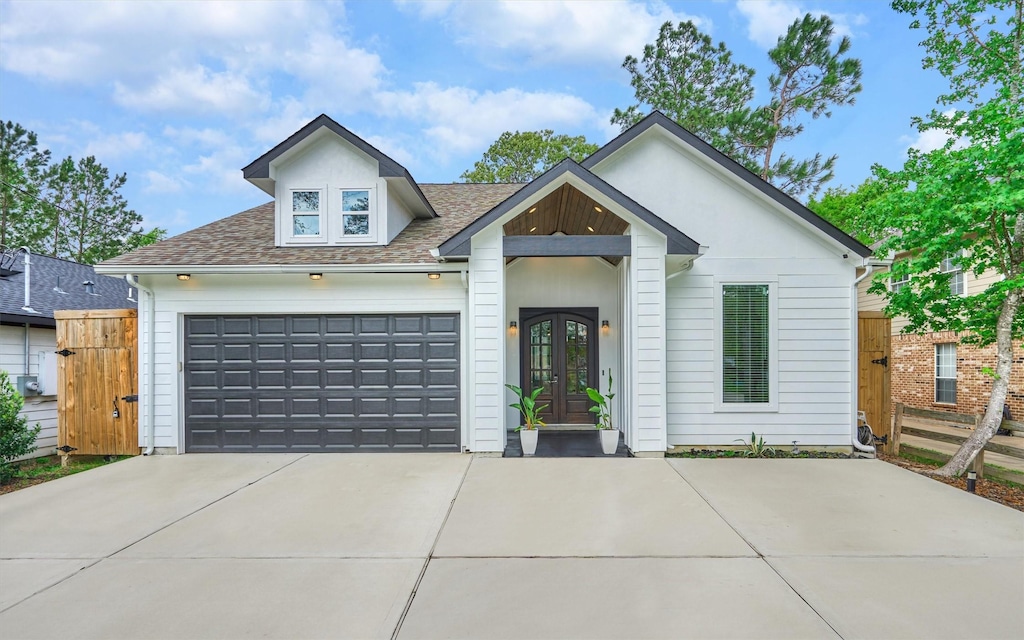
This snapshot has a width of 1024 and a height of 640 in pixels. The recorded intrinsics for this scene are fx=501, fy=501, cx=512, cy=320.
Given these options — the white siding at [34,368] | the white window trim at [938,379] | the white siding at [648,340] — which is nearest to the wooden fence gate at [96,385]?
the white siding at [34,368]

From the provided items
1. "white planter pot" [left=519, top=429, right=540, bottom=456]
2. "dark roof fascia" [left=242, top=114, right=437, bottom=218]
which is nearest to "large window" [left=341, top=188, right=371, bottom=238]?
"dark roof fascia" [left=242, top=114, right=437, bottom=218]

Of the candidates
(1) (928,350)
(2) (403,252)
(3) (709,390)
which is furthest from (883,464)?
(1) (928,350)

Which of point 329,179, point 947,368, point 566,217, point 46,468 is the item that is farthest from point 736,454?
point 46,468

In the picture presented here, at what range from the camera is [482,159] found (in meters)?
27.7

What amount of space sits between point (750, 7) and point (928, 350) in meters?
12.7

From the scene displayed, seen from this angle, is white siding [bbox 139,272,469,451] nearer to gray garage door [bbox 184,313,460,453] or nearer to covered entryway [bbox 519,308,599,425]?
gray garage door [bbox 184,313,460,453]

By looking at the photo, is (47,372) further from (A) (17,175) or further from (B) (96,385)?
(A) (17,175)

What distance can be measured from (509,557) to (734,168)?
7.08 m

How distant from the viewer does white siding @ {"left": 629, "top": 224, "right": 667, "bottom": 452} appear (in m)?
7.54

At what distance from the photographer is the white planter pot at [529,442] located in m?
7.75

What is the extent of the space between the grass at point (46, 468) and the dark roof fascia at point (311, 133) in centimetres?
513

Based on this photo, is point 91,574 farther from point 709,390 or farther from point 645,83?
point 645,83

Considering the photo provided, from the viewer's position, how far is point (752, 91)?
64.6 feet

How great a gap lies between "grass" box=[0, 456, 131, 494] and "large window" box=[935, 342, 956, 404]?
61.5ft
